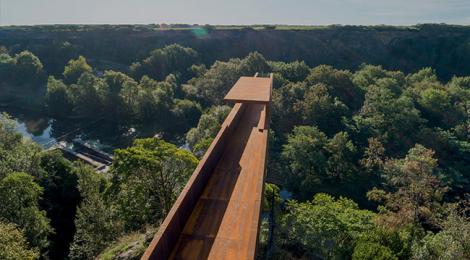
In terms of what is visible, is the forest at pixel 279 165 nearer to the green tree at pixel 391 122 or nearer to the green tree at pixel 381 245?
the green tree at pixel 381 245

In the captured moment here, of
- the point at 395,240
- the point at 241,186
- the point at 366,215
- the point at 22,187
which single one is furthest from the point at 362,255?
the point at 22,187

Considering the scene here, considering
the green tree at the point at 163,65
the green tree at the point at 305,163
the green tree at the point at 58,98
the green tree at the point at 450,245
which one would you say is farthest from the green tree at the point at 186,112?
the green tree at the point at 450,245

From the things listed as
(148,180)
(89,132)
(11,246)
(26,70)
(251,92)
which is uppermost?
(251,92)

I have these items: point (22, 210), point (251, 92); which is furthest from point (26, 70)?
point (251, 92)

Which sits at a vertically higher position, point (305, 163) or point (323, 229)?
point (323, 229)

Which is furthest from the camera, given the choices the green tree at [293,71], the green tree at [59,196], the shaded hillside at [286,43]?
the shaded hillside at [286,43]

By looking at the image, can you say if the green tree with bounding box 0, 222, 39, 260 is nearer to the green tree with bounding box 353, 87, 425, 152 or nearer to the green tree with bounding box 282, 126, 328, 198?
the green tree with bounding box 282, 126, 328, 198

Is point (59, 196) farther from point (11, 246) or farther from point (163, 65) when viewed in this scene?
point (163, 65)
